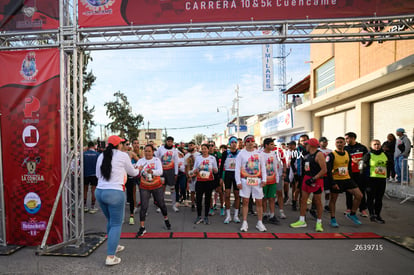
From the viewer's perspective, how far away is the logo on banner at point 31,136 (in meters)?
4.71

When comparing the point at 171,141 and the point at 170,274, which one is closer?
the point at 170,274

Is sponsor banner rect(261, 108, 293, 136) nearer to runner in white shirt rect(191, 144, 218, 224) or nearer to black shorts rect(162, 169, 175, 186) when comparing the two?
black shorts rect(162, 169, 175, 186)

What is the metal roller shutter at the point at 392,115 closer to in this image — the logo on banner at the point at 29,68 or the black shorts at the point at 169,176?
the black shorts at the point at 169,176

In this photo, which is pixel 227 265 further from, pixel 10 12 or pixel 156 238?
pixel 10 12

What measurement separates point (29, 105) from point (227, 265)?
4.29m

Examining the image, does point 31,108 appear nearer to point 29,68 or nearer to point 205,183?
point 29,68

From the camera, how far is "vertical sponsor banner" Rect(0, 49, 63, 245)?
15.4 feet

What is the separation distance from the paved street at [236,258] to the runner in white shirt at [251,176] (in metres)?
0.58

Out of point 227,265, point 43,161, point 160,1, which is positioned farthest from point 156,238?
point 160,1

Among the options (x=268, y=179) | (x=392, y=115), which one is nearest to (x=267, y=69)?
(x=392, y=115)

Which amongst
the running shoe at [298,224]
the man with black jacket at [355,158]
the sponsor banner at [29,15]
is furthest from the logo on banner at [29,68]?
the man with black jacket at [355,158]

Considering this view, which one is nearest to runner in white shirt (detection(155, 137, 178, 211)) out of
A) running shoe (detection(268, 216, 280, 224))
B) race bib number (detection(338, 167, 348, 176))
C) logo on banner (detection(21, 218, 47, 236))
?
running shoe (detection(268, 216, 280, 224))

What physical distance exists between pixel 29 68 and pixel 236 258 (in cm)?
479

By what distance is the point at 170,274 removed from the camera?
12.0 ft
